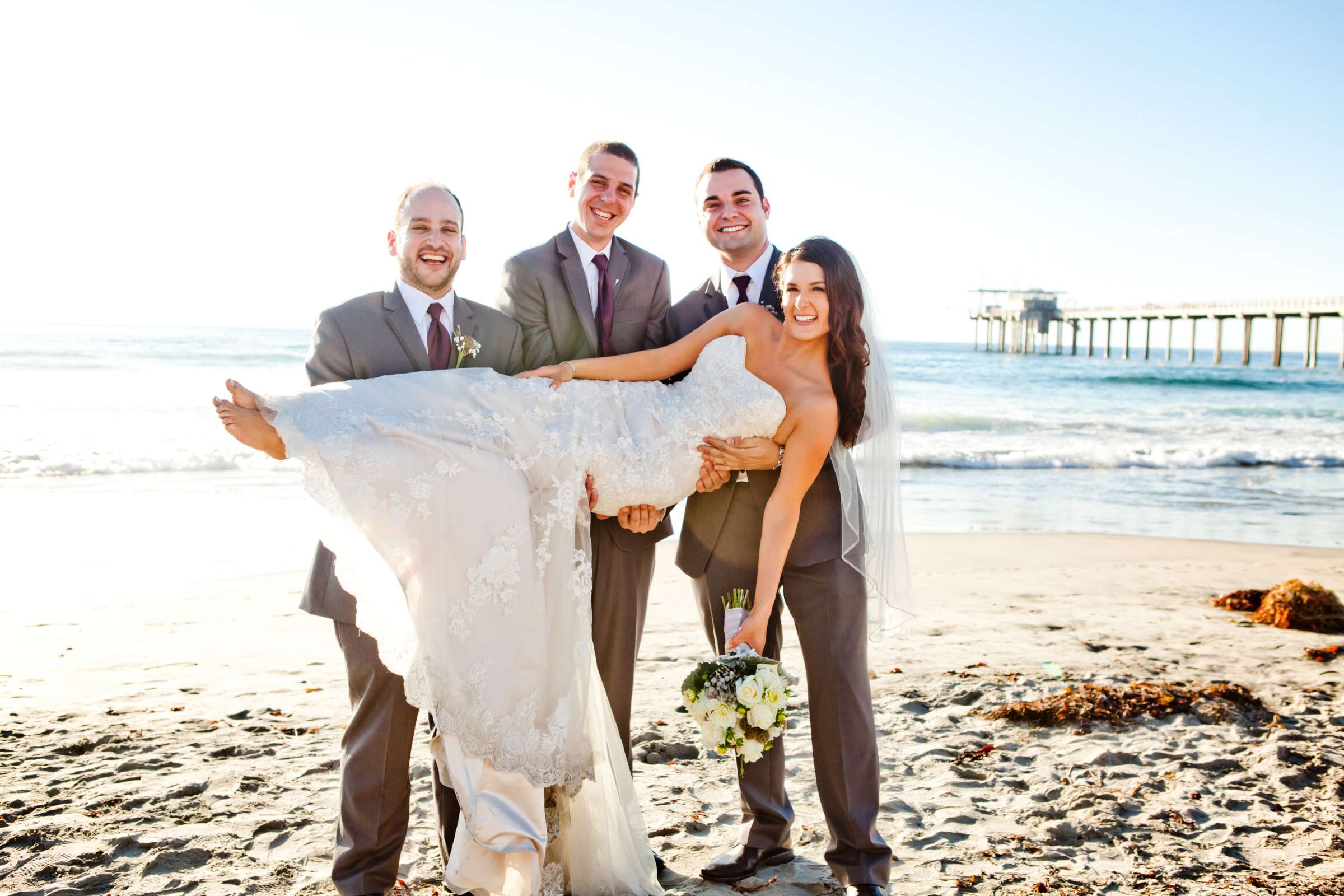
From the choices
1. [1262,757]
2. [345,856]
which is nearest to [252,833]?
[345,856]

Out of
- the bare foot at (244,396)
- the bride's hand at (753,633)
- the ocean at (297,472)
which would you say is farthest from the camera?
the ocean at (297,472)

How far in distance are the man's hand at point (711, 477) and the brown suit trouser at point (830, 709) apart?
15cm

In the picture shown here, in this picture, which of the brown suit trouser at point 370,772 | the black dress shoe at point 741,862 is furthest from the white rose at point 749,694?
the brown suit trouser at point 370,772

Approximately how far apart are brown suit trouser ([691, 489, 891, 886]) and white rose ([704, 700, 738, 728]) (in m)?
0.46

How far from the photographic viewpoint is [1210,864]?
3643 millimetres

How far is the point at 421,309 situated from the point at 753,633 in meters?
1.68

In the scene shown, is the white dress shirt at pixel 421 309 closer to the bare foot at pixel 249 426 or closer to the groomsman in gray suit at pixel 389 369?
the groomsman in gray suit at pixel 389 369

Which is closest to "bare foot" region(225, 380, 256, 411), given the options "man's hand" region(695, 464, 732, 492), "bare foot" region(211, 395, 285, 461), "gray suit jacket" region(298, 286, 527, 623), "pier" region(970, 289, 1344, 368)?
"bare foot" region(211, 395, 285, 461)

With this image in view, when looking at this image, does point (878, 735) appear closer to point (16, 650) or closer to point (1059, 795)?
point (1059, 795)

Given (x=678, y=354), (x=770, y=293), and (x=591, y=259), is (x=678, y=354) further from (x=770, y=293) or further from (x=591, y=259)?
(x=591, y=259)

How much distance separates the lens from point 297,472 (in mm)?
12719

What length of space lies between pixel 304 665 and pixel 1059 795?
4.32 meters

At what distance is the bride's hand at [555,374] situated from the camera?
11.3 ft

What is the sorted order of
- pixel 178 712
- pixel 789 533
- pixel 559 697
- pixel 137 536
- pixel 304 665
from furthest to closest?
pixel 137 536 < pixel 304 665 < pixel 178 712 < pixel 789 533 < pixel 559 697
